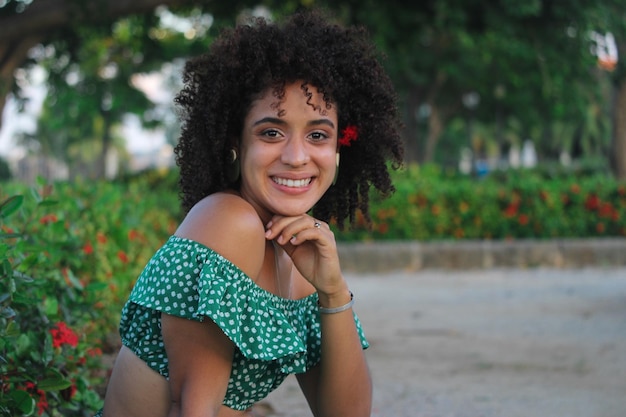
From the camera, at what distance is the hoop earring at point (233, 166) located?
2.41 meters

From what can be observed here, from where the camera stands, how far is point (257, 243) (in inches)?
85.6

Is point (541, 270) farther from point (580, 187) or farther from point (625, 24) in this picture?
point (625, 24)

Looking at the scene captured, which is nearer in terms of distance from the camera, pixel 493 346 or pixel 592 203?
pixel 493 346

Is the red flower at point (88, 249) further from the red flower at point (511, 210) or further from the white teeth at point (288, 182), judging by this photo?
the red flower at point (511, 210)

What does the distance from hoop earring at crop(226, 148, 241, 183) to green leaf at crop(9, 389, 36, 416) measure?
787 millimetres

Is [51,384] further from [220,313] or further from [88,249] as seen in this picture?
[88,249]

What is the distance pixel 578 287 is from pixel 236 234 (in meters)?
8.22

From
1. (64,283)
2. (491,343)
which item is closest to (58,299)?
(64,283)

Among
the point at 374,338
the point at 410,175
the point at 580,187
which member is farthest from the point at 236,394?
the point at 410,175

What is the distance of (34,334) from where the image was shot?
268 cm

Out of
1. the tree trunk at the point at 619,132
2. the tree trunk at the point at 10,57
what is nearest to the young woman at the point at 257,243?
the tree trunk at the point at 10,57

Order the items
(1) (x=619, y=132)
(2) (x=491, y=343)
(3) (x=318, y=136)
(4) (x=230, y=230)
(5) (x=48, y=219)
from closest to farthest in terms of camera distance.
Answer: (4) (x=230, y=230)
(3) (x=318, y=136)
(5) (x=48, y=219)
(2) (x=491, y=343)
(1) (x=619, y=132)

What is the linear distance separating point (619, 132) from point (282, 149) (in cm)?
1505

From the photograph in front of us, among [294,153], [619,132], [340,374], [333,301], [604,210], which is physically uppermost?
[619,132]
